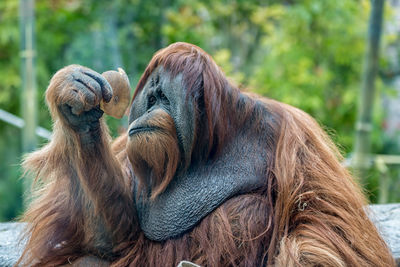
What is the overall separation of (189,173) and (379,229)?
1.11 metres

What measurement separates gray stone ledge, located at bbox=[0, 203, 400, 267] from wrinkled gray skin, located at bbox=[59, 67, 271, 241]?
36cm

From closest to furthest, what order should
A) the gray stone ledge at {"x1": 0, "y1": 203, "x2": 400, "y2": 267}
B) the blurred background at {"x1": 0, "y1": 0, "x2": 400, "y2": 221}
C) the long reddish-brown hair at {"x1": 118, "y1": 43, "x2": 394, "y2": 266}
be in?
the long reddish-brown hair at {"x1": 118, "y1": 43, "x2": 394, "y2": 266} → the gray stone ledge at {"x1": 0, "y1": 203, "x2": 400, "y2": 267} → the blurred background at {"x1": 0, "y1": 0, "x2": 400, "y2": 221}

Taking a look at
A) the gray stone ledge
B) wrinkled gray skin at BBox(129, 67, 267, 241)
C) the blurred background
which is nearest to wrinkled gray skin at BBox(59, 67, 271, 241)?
wrinkled gray skin at BBox(129, 67, 267, 241)

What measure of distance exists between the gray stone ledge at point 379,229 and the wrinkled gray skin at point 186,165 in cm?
36

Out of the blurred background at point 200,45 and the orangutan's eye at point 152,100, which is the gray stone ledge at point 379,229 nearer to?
the orangutan's eye at point 152,100

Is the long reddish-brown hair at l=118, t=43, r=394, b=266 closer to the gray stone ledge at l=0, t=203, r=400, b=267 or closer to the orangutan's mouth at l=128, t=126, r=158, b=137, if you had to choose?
the orangutan's mouth at l=128, t=126, r=158, b=137

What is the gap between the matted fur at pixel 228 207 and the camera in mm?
2188

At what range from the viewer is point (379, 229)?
9.18 feet

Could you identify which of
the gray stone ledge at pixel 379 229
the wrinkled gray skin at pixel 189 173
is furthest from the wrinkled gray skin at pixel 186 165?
the gray stone ledge at pixel 379 229

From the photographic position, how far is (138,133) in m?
2.27

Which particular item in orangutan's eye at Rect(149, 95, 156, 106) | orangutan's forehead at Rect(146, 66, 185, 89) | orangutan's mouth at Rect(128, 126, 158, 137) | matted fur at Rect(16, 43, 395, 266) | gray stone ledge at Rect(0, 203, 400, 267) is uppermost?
orangutan's forehead at Rect(146, 66, 185, 89)

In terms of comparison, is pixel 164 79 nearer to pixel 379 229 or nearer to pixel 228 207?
pixel 228 207

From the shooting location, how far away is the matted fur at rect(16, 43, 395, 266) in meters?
2.19

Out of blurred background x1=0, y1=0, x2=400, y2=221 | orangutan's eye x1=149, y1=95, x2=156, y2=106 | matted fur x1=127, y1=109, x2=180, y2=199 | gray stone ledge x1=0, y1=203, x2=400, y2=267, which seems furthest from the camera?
blurred background x1=0, y1=0, x2=400, y2=221
